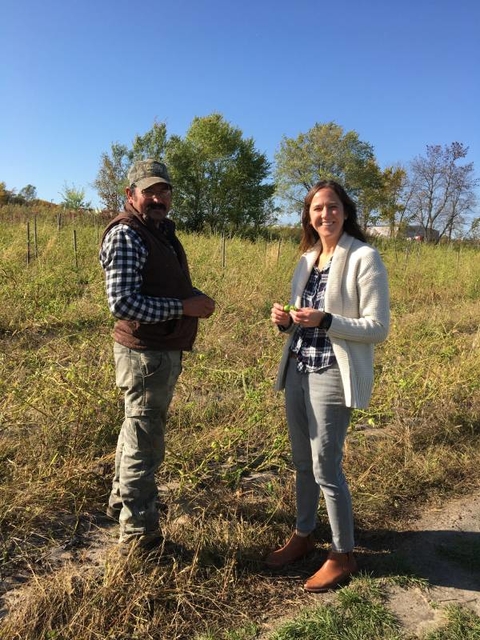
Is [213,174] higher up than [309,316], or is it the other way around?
[213,174]

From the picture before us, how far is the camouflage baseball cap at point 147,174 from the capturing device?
7.14ft

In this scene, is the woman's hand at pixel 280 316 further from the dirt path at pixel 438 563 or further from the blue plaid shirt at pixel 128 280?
the dirt path at pixel 438 563

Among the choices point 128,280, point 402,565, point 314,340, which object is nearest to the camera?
point 128,280

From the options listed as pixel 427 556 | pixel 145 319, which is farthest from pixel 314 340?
pixel 427 556

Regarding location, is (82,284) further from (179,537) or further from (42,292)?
(179,537)

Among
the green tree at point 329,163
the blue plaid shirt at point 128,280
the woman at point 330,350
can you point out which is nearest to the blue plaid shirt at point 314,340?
the woman at point 330,350

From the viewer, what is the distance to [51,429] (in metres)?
3.10

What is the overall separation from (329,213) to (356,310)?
19.0 inches

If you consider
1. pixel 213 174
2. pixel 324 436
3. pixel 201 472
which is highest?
pixel 213 174

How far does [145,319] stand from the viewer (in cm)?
205

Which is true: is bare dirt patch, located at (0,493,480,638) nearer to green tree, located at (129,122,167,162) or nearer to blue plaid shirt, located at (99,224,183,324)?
blue plaid shirt, located at (99,224,183,324)

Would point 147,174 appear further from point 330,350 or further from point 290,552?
point 290,552

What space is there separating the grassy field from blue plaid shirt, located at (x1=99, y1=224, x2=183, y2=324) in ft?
3.85

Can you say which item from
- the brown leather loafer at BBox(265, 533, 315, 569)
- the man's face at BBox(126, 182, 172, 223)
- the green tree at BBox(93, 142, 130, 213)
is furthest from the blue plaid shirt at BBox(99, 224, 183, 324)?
the green tree at BBox(93, 142, 130, 213)
